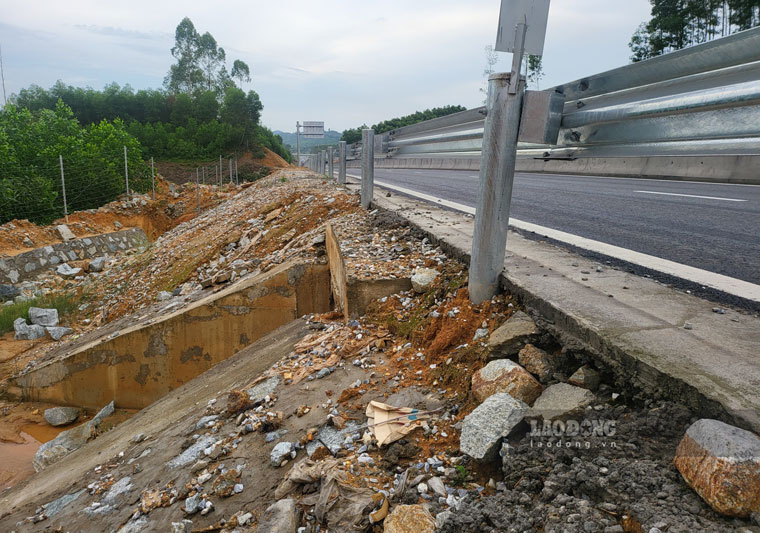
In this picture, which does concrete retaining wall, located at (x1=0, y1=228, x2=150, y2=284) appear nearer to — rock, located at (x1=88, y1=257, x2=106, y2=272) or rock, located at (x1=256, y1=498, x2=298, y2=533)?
rock, located at (x1=88, y1=257, x2=106, y2=272)

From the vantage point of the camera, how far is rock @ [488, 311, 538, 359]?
208cm

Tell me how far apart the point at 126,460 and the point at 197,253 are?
6596mm

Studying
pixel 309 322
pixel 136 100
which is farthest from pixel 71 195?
pixel 136 100

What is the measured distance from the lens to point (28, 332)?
27.9 ft

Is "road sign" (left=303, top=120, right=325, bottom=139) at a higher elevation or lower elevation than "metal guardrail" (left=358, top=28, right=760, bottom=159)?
higher

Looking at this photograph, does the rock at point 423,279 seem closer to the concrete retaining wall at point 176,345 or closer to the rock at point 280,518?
the rock at point 280,518

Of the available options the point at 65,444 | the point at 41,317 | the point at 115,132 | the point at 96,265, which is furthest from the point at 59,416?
the point at 115,132

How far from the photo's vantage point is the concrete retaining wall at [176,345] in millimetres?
5172

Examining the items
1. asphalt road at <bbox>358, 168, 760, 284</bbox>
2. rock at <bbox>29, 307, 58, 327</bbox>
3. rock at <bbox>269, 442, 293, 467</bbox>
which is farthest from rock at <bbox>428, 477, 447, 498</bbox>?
rock at <bbox>29, 307, 58, 327</bbox>

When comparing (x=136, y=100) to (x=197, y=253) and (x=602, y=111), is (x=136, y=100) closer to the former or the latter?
(x=197, y=253)

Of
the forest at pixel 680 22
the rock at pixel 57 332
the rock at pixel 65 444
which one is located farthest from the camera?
the forest at pixel 680 22

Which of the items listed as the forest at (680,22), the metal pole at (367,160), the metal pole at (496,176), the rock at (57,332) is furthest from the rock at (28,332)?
the forest at (680,22)

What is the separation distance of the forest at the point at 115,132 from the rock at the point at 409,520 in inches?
666

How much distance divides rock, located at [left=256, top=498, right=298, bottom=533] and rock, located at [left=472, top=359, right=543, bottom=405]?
88 cm
